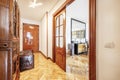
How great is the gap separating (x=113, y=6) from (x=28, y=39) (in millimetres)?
7140

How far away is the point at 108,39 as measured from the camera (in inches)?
60.3

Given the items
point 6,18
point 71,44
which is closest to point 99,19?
point 6,18

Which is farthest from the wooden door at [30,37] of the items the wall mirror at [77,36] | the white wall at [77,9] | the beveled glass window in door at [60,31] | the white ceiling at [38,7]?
the beveled glass window in door at [60,31]

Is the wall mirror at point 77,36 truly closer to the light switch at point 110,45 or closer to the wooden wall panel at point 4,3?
the light switch at point 110,45

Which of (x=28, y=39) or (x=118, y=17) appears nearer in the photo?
(x=118, y=17)

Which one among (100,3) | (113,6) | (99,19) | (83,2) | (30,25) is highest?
(83,2)

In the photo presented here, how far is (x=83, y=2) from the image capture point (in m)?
4.47

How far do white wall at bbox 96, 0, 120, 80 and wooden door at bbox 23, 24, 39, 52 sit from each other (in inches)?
266

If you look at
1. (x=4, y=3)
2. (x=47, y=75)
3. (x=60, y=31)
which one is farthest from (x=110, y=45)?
(x=60, y=31)

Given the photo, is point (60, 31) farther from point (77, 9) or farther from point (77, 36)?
point (77, 36)

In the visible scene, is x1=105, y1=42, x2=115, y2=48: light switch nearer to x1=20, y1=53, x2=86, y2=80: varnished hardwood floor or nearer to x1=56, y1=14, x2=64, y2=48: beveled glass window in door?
x1=20, y1=53, x2=86, y2=80: varnished hardwood floor

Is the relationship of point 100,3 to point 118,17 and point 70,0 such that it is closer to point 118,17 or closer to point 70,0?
point 118,17

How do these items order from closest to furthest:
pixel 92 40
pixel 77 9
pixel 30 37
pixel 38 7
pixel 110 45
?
pixel 110 45 < pixel 92 40 < pixel 38 7 < pixel 77 9 < pixel 30 37

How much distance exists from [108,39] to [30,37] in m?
7.06
